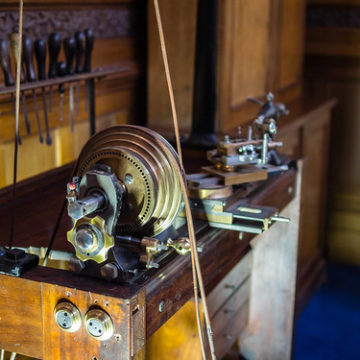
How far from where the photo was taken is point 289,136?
11.2 ft

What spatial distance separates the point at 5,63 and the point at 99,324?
3.54 ft

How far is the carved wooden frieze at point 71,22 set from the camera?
2326 millimetres

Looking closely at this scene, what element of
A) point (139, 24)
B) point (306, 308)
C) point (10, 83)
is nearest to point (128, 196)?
point (10, 83)

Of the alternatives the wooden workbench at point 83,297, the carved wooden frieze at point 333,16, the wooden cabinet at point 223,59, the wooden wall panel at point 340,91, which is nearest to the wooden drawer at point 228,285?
the wooden workbench at point 83,297

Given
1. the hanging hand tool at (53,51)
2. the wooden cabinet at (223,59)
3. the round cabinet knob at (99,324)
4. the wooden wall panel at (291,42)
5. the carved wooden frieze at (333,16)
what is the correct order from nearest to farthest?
the round cabinet knob at (99,324) < the hanging hand tool at (53,51) < the wooden cabinet at (223,59) < the wooden wall panel at (291,42) < the carved wooden frieze at (333,16)

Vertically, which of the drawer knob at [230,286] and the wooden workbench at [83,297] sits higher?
the wooden workbench at [83,297]

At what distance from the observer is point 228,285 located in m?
2.53

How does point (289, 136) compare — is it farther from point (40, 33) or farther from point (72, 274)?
point (72, 274)

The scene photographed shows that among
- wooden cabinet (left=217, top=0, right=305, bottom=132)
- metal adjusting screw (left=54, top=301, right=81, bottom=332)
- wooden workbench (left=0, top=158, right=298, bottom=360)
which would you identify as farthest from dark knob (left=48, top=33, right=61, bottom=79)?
metal adjusting screw (left=54, top=301, right=81, bottom=332)

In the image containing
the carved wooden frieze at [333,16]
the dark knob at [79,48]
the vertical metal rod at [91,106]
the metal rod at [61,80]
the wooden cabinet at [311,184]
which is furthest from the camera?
the carved wooden frieze at [333,16]

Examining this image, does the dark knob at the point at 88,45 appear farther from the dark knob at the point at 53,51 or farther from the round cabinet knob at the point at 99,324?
the round cabinet knob at the point at 99,324

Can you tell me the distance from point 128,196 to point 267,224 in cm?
44

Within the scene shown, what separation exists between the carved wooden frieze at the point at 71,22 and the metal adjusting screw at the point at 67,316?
1214mm

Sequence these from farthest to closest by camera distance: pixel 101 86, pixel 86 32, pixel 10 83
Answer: pixel 101 86 < pixel 86 32 < pixel 10 83
